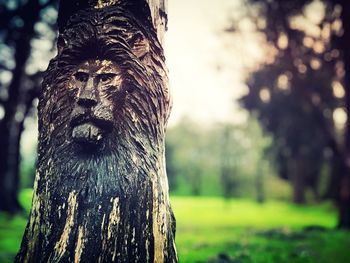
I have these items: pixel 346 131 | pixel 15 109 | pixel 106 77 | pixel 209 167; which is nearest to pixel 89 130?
pixel 106 77

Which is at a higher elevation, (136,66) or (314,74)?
(314,74)

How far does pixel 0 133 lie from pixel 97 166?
42.0ft

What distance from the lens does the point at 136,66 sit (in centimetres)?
276

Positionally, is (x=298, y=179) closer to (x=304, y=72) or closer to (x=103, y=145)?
(x=304, y=72)

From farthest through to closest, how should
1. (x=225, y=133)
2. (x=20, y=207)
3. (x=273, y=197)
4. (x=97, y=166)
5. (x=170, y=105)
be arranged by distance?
(x=273, y=197) < (x=225, y=133) < (x=20, y=207) < (x=170, y=105) < (x=97, y=166)

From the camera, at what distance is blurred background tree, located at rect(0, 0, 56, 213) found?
1112 cm

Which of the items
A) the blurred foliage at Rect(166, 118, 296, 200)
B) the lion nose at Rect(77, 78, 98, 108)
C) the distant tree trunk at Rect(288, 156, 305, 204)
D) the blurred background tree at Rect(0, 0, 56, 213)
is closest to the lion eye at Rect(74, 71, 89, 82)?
the lion nose at Rect(77, 78, 98, 108)

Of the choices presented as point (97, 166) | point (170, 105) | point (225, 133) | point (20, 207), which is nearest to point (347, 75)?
point (170, 105)

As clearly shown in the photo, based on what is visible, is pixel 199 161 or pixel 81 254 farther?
pixel 199 161

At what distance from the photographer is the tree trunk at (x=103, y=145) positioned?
2520mm

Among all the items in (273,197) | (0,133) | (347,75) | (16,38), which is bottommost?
(273,197)

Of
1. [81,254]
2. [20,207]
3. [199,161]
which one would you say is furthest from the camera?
[199,161]

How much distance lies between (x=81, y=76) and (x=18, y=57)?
13464mm

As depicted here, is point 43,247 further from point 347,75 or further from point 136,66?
point 347,75
